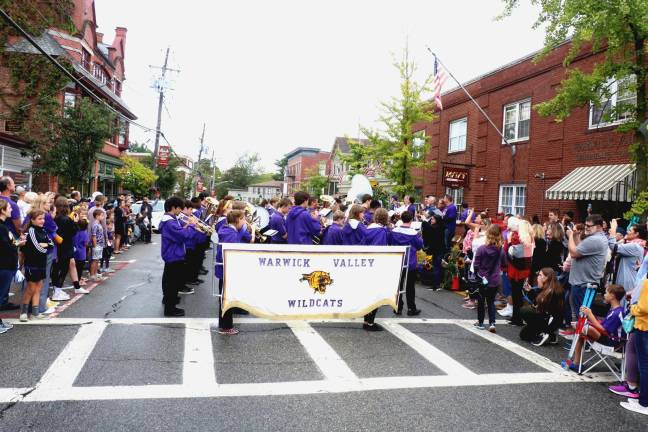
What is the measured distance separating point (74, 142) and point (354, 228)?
51.9 ft

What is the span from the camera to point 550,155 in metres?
16.5

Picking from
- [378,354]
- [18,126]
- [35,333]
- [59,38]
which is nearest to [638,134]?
[378,354]

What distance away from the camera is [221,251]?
6793mm

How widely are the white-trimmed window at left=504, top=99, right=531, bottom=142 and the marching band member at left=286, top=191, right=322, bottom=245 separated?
1264 centimetres

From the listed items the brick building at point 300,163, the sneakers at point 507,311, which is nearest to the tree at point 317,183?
the brick building at point 300,163

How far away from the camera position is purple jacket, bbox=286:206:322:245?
27.4 feet

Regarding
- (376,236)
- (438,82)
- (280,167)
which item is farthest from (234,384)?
(280,167)

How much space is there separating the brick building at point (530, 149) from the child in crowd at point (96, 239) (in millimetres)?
11932

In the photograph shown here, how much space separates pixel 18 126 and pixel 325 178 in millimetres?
44744

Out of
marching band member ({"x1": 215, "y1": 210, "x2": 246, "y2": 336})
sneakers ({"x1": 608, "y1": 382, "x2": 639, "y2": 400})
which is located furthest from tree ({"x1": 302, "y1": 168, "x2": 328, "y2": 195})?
sneakers ({"x1": 608, "y1": 382, "x2": 639, "y2": 400})

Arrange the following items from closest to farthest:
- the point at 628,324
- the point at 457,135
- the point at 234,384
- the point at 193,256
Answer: the point at 234,384
the point at 628,324
the point at 193,256
the point at 457,135

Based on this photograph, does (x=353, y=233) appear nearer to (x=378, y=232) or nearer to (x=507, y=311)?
(x=378, y=232)

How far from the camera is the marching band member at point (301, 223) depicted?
8.36m

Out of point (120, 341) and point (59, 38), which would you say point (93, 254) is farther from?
point (59, 38)
